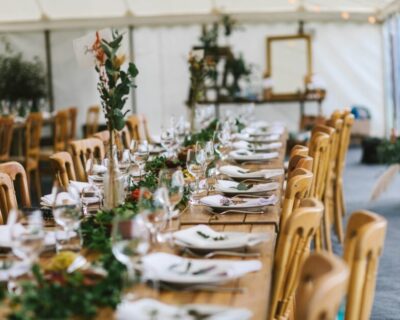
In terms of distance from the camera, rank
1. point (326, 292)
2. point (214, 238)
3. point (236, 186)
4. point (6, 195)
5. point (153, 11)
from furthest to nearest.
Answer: point (153, 11)
point (236, 186)
point (6, 195)
point (214, 238)
point (326, 292)

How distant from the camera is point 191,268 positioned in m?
2.34

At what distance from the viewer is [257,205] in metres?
3.38

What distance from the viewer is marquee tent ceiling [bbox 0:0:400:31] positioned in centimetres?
1281

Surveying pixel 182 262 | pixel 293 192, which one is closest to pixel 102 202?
pixel 293 192

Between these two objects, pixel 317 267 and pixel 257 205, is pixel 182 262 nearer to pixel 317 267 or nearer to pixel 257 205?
pixel 317 267

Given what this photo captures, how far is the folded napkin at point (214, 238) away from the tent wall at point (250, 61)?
10.6 m

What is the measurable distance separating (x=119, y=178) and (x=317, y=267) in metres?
1.53

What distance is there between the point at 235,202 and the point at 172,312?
1.70m

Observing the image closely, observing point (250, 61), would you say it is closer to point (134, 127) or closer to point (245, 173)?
point (134, 127)

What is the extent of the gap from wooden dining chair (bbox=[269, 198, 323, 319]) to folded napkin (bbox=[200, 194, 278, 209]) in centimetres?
51

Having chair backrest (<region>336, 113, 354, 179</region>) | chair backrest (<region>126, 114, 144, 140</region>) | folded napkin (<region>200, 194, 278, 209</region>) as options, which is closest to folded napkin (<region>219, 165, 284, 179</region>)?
folded napkin (<region>200, 194, 278, 209</region>)

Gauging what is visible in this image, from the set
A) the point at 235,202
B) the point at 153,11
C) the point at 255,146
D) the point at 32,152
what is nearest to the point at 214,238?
the point at 235,202

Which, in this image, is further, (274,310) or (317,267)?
(274,310)

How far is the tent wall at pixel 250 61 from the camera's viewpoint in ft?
43.4
